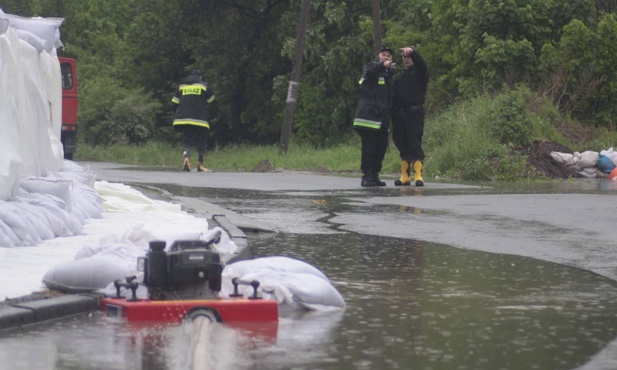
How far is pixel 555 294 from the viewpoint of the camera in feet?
25.7

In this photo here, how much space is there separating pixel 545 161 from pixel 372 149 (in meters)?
5.66

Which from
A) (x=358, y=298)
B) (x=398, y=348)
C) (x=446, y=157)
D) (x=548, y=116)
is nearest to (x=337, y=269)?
(x=358, y=298)

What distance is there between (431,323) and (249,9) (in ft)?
129

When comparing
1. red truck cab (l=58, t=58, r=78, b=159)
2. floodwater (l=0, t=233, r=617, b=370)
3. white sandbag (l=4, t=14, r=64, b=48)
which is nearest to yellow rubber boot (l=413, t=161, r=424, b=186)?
white sandbag (l=4, t=14, r=64, b=48)

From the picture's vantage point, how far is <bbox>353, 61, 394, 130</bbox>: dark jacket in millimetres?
18703

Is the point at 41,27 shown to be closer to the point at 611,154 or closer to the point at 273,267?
the point at 273,267

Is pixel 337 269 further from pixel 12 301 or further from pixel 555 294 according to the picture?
pixel 12 301

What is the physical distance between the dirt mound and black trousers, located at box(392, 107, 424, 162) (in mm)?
4143

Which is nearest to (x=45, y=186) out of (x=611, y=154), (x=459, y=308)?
(x=459, y=308)

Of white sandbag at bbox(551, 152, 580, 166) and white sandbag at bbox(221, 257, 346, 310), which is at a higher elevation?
white sandbag at bbox(551, 152, 580, 166)

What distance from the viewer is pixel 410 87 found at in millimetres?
19188

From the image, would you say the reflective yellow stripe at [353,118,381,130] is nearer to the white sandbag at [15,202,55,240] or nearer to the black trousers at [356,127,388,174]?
the black trousers at [356,127,388,174]

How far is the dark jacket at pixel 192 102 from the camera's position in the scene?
26875 millimetres

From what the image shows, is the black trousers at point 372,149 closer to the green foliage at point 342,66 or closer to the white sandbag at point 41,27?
the green foliage at point 342,66
